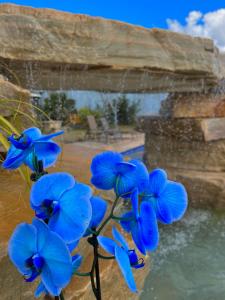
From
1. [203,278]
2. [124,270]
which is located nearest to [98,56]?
[203,278]

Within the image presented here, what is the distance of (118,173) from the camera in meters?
0.38

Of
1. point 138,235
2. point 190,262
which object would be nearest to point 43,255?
point 138,235

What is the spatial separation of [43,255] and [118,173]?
13cm

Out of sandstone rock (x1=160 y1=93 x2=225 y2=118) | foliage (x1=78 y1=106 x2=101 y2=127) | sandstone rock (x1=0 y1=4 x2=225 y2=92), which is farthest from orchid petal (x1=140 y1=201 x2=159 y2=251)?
foliage (x1=78 y1=106 x2=101 y2=127)

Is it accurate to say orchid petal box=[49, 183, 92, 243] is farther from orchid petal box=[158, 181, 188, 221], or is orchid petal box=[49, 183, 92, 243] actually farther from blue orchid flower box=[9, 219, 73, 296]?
orchid petal box=[158, 181, 188, 221]

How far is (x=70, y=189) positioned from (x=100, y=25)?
4.52 feet

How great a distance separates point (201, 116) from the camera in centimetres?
262

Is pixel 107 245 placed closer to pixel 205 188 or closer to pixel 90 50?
pixel 90 50

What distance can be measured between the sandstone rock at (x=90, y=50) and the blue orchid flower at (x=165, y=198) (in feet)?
3.84

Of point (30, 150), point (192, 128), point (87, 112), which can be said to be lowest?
point (87, 112)

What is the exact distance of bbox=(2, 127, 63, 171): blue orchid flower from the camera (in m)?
0.37

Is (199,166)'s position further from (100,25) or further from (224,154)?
(100,25)

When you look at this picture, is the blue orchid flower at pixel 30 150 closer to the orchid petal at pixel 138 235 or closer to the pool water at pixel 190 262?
the orchid petal at pixel 138 235

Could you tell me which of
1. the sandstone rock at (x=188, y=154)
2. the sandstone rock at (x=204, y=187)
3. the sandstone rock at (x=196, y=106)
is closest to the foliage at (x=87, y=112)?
the sandstone rock at (x=188, y=154)
